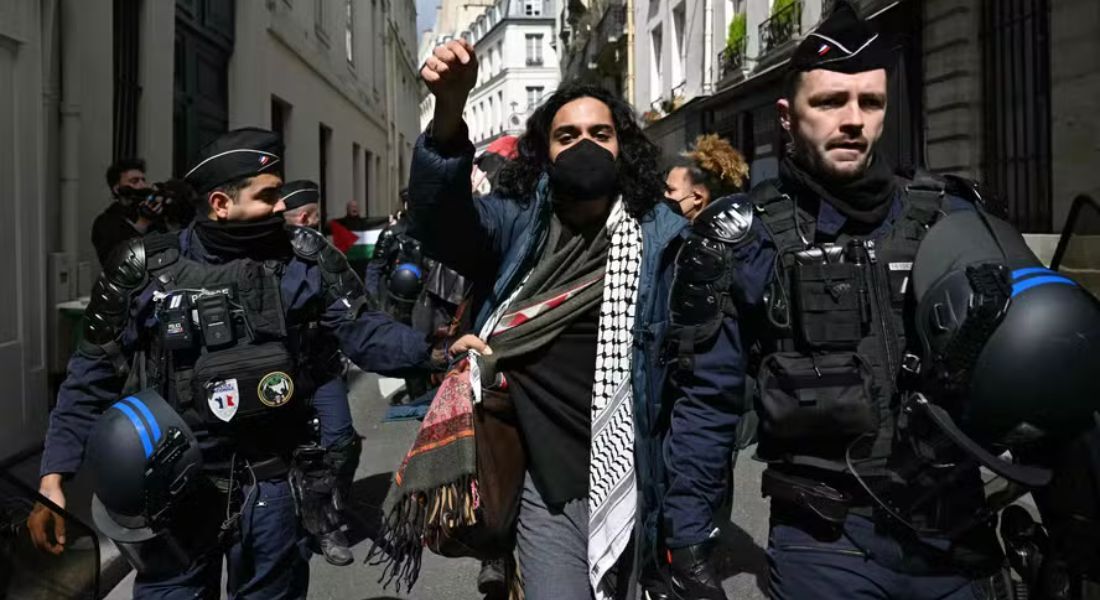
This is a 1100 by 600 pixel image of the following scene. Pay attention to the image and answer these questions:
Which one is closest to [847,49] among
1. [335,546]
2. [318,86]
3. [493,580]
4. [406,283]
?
[335,546]

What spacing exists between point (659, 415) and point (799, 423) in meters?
0.42

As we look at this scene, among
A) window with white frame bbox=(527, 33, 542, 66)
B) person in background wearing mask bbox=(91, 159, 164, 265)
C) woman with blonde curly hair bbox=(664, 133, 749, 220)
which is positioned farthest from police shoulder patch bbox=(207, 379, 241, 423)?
window with white frame bbox=(527, 33, 542, 66)

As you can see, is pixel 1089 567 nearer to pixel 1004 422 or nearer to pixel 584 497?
pixel 1004 422

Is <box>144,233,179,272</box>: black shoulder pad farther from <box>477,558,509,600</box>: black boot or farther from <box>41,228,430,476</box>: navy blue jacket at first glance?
<box>477,558,509,600</box>: black boot

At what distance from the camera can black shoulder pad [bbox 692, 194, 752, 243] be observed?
2.12 meters

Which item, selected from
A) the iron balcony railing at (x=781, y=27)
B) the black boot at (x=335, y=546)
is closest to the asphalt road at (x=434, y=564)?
the black boot at (x=335, y=546)

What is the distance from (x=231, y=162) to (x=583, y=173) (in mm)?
1009

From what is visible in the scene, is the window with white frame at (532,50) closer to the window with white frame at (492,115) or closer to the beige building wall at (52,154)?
the window with white frame at (492,115)

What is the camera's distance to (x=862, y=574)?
1978 millimetres

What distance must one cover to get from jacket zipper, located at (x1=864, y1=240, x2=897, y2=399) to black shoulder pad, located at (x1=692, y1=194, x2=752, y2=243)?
0.26 m

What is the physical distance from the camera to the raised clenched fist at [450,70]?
7.00 ft

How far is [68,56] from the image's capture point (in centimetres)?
739

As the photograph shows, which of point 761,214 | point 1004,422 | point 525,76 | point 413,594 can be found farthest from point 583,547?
point 525,76

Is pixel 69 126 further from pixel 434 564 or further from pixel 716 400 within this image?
pixel 716 400
